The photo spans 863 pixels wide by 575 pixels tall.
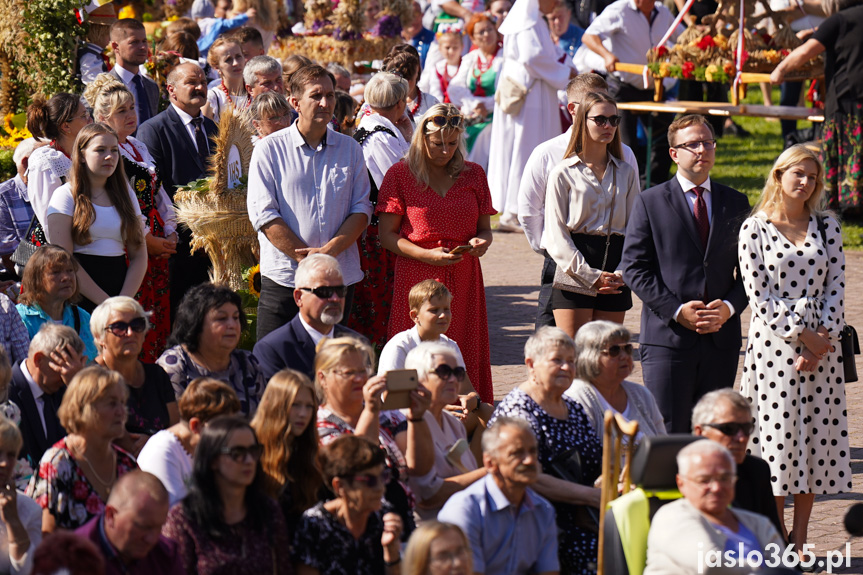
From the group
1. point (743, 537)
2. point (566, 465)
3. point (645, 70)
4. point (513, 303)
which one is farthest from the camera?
point (645, 70)

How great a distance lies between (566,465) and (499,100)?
8978 mm

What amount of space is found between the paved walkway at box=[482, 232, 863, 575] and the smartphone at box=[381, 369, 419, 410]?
2225 millimetres

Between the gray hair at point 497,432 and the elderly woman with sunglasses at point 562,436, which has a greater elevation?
the gray hair at point 497,432

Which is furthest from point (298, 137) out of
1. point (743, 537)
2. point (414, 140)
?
point (743, 537)

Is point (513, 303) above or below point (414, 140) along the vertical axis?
below

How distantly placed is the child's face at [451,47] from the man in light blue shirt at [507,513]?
11.0m

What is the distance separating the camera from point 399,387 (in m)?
5.20

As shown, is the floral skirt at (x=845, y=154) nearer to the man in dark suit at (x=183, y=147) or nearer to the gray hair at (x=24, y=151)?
the man in dark suit at (x=183, y=147)

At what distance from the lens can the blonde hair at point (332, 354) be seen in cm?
543

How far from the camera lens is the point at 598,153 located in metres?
7.40

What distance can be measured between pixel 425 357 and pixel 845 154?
866 cm

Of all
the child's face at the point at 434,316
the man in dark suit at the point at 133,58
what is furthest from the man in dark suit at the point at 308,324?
the man in dark suit at the point at 133,58

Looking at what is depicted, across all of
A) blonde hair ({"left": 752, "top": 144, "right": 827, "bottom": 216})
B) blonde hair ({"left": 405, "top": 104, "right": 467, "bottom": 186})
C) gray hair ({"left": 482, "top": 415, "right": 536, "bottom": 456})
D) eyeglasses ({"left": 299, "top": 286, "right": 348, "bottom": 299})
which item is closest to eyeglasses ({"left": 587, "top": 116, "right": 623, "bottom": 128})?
blonde hair ({"left": 405, "top": 104, "right": 467, "bottom": 186})

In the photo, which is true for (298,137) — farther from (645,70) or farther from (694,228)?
(645,70)
